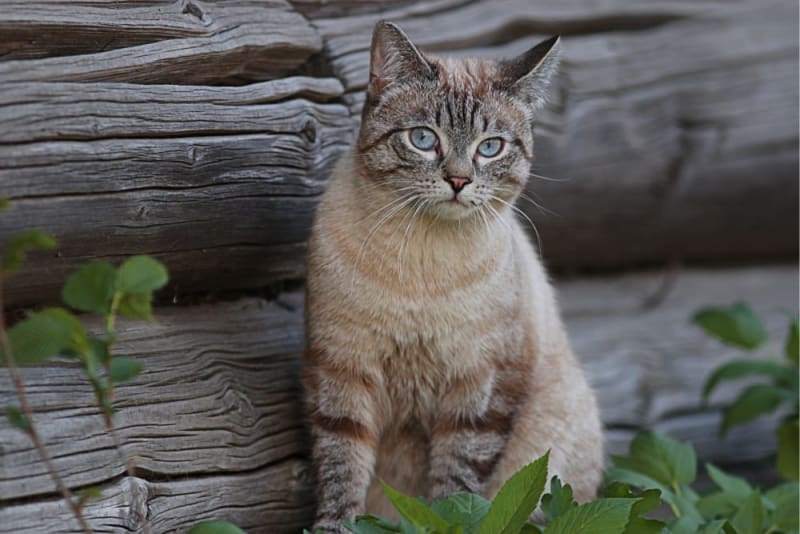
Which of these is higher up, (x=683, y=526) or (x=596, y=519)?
(x=596, y=519)

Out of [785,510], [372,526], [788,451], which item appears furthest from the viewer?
[788,451]

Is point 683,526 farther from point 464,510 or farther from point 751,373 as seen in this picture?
point 751,373

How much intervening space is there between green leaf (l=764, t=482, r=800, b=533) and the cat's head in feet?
5.10

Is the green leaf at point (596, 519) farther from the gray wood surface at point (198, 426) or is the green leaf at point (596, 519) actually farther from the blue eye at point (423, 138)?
the blue eye at point (423, 138)

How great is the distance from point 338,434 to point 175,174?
100 cm

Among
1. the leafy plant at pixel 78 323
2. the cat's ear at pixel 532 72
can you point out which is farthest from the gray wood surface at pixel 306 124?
the cat's ear at pixel 532 72

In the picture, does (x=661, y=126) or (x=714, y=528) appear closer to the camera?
(x=714, y=528)

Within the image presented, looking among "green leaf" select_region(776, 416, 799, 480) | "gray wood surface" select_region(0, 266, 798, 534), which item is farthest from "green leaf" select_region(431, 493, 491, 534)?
"green leaf" select_region(776, 416, 799, 480)

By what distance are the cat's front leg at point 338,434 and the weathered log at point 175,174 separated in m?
0.50

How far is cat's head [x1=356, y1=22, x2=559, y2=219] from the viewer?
10.2 feet

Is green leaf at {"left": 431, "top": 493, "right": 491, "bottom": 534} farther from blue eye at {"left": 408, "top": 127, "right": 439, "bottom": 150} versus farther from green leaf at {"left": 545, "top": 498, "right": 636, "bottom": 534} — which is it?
blue eye at {"left": 408, "top": 127, "right": 439, "bottom": 150}

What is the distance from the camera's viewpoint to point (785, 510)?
3.61m

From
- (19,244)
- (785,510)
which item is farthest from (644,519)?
(19,244)

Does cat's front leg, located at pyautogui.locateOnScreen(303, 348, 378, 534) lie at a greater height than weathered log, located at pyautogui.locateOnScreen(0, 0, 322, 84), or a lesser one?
lesser
